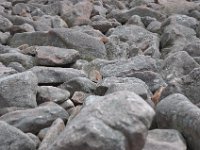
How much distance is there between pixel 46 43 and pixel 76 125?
252 inches

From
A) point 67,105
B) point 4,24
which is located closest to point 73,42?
point 4,24

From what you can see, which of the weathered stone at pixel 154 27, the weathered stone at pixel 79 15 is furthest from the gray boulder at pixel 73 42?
the weathered stone at pixel 79 15

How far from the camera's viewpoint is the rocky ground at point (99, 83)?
415cm

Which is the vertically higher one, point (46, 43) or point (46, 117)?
point (46, 117)

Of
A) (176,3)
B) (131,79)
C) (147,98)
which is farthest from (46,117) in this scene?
(176,3)

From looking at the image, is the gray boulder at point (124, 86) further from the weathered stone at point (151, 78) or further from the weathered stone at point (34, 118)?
the weathered stone at point (34, 118)

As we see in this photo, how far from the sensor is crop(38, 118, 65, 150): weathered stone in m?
5.04

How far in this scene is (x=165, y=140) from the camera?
4859 millimetres

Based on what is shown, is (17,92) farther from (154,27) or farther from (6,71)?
(154,27)

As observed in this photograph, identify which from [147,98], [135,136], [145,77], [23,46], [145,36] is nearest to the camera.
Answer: [135,136]

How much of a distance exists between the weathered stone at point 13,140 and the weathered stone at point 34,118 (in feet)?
1.58

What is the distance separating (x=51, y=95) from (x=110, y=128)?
282 centimetres

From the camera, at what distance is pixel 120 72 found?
8109 millimetres

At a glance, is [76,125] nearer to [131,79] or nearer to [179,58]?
[131,79]
